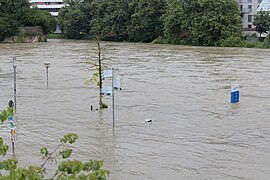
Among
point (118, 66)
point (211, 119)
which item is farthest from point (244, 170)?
point (118, 66)

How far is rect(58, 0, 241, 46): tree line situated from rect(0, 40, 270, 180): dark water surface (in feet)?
86.1

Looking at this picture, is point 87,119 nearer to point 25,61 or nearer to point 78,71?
point 78,71

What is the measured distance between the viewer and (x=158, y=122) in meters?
16.9

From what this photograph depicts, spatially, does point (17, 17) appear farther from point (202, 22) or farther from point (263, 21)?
point (263, 21)

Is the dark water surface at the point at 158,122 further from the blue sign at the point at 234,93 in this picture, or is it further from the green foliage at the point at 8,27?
the green foliage at the point at 8,27

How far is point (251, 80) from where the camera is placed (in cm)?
2733

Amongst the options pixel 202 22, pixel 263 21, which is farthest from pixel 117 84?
pixel 263 21

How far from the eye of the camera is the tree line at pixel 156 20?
5706 centimetres

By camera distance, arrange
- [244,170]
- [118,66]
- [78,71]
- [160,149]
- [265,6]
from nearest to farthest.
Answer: [244,170]
[160,149]
[78,71]
[118,66]
[265,6]

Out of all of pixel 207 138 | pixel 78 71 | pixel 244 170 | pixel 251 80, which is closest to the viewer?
pixel 244 170

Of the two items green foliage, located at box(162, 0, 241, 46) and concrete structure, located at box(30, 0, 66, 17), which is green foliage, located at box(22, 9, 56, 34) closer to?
green foliage, located at box(162, 0, 241, 46)

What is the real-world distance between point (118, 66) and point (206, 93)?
12.9 m

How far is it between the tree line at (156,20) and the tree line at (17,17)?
699cm

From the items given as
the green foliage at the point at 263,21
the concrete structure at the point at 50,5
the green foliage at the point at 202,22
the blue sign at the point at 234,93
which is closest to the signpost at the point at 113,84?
the blue sign at the point at 234,93
